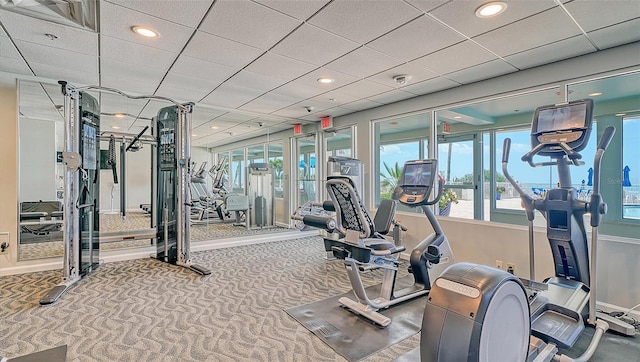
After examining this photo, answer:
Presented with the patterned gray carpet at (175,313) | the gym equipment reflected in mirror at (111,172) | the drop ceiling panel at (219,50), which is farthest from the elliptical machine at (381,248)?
the gym equipment reflected in mirror at (111,172)

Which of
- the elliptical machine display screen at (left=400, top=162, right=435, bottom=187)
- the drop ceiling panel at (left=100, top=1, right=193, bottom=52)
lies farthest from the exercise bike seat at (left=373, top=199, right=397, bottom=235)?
the drop ceiling panel at (left=100, top=1, right=193, bottom=52)

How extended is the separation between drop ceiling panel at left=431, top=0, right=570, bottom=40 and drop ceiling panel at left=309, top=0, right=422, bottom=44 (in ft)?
0.75

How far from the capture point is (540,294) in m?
2.57

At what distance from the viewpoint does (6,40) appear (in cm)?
282

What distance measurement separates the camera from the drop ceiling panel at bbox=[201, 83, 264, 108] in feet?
14.3

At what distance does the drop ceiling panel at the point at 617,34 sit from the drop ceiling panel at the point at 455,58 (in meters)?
0.82

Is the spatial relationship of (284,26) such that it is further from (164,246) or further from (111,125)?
(111,125)

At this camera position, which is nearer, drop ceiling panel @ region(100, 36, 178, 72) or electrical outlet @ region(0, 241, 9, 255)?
drop ceiling panel @ region(100, 36, 178, 72)

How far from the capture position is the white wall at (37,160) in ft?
13.1

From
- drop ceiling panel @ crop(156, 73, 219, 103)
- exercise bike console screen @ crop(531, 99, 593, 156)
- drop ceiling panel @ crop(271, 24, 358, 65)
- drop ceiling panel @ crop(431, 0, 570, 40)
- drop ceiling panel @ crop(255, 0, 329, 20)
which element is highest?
drop ceiling panel @ crop(156, 73, 219, 103)

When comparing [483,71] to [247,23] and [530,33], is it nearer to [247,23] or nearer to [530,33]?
[530,33]

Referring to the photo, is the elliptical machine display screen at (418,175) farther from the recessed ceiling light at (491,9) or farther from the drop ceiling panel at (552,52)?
the drop ceiling panel at (552,52)

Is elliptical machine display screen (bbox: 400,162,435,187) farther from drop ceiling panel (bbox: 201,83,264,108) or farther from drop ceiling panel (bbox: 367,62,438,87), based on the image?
drop ceiling panel (bbox: 201,83,264,108)

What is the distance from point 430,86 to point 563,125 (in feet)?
6.23
